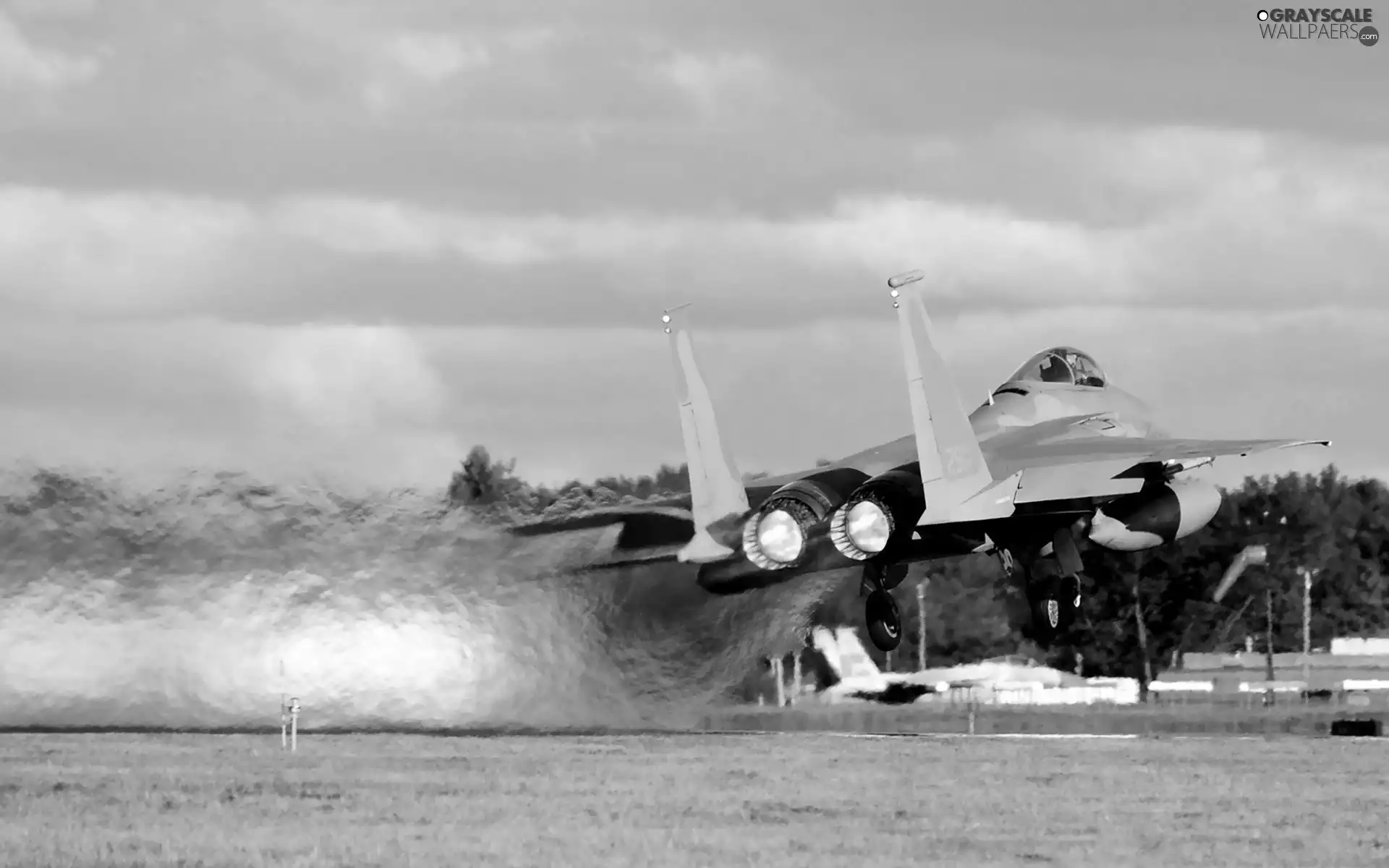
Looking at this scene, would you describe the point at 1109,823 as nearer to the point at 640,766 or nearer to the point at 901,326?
the point at 901,326

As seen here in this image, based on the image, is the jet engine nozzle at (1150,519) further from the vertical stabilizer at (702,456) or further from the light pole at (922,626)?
the light pole at (922,626)

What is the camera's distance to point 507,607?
131 feet

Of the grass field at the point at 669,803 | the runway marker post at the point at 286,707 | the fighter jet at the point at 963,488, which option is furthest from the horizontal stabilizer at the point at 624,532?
the runway marker post at the point at 286,707

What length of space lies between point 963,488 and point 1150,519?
3.52m

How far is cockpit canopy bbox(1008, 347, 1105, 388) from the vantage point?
36844mm

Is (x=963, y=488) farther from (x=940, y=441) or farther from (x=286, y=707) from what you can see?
(x=286, y=707)

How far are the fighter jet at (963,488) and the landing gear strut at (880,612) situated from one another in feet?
0.11

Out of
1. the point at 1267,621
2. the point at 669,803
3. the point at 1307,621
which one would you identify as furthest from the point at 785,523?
the point at 1267,621

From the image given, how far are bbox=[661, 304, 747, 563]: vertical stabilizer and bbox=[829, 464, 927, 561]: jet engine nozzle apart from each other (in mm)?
2822

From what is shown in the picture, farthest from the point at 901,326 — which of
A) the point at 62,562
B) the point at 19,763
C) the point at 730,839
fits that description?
the point at 19,763

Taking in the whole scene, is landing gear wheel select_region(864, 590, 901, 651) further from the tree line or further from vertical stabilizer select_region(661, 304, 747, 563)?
the tree line

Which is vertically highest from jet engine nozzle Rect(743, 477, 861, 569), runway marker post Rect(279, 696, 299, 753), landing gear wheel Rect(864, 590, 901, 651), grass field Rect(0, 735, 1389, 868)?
jet engine nozzle Rect(743, 477, 861, 569)

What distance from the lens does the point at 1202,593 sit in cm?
10312

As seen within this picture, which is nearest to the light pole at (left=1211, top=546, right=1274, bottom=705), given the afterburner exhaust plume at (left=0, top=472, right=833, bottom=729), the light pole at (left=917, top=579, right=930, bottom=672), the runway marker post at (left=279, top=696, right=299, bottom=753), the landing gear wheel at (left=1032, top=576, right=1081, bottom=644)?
the light pole at (left=917, top=579, right=930, bottom=672)
